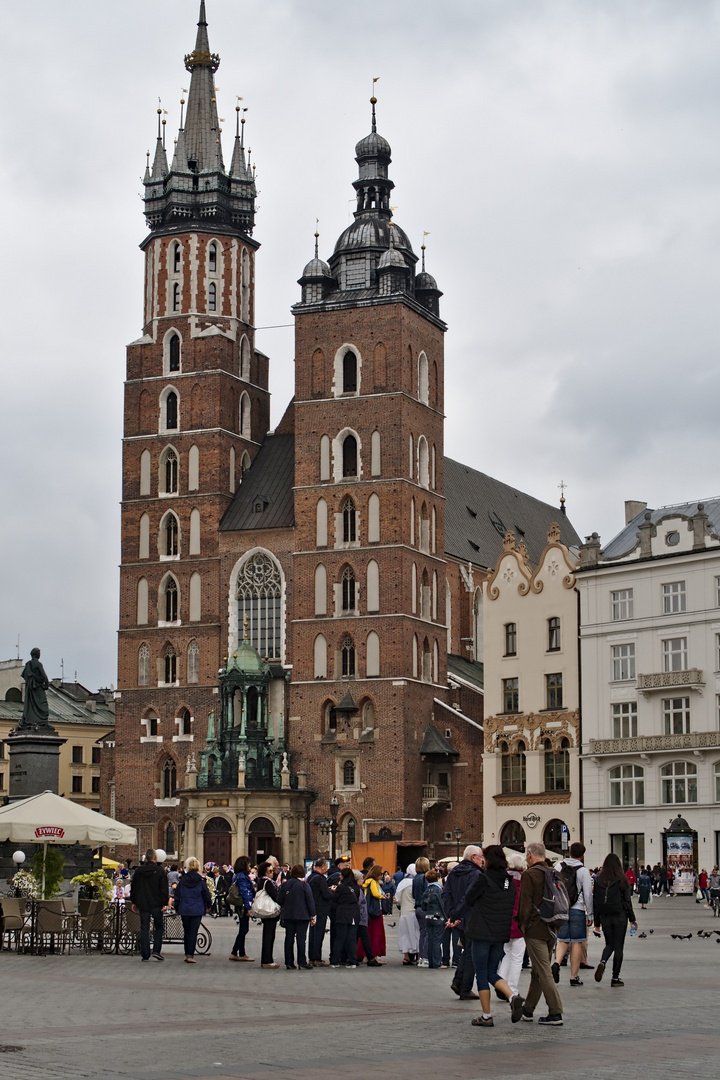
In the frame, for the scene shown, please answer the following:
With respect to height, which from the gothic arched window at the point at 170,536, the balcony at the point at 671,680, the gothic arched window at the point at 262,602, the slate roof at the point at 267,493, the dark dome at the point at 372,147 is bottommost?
the balcony at the point at 671,680

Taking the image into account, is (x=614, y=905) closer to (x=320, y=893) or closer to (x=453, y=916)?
(x=453, y=916)

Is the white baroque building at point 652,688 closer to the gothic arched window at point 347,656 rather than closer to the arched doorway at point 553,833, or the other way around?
the arched doorway at point 553,833

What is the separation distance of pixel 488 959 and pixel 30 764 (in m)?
22.7

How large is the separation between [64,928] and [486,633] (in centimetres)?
3556

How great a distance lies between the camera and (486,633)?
200 feet

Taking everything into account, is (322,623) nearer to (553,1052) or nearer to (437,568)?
(437,568)

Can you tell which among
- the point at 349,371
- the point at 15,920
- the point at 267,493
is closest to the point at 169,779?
the point at 267,493

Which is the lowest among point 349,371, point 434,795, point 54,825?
point 54,825

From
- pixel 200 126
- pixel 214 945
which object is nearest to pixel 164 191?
pixel 200 126

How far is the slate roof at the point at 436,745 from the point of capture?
66438mm

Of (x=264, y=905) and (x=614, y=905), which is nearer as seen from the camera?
(x=614, y=905)

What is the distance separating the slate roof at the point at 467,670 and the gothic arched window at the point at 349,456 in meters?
9.43

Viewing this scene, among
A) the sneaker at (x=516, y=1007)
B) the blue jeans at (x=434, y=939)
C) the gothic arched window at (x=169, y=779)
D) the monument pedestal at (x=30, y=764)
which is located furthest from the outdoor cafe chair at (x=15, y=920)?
the gothic arched window at (x=169, y=779)

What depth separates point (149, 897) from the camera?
81.4 ft
